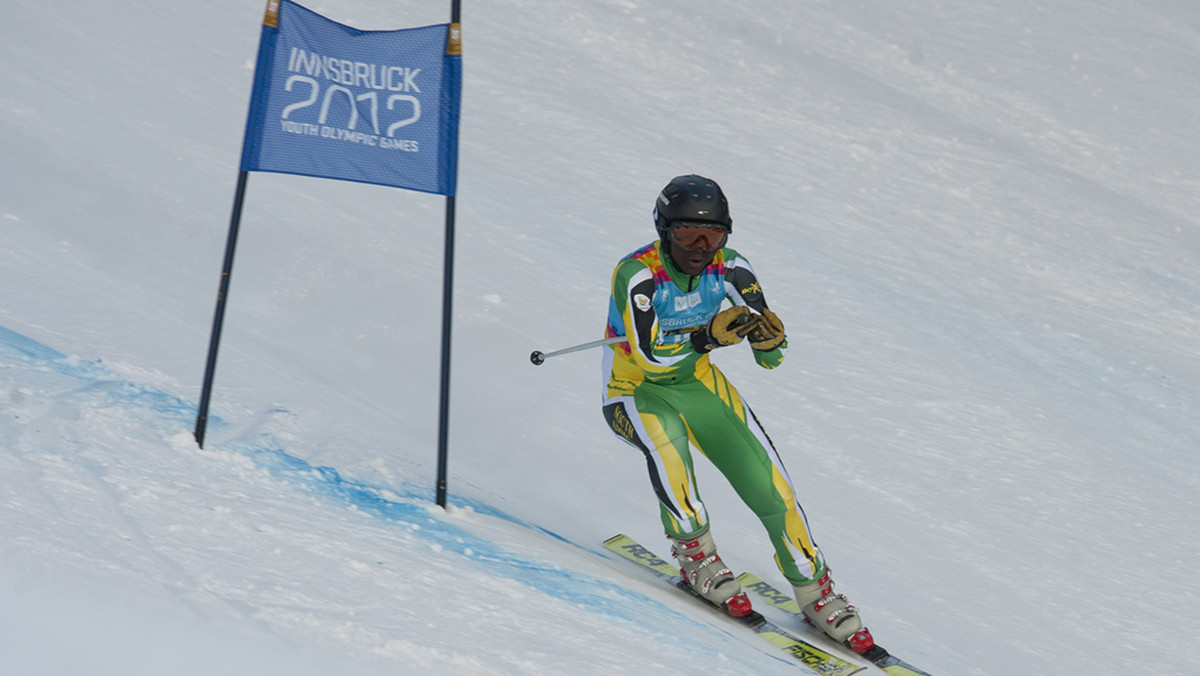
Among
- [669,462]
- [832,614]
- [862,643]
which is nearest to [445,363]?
[669,462]

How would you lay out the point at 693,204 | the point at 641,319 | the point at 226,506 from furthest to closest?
the point at 641,319 → the point at 693,204 → the point at 226,506

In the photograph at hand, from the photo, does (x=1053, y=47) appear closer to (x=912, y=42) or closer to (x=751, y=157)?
(x=912, y=42)

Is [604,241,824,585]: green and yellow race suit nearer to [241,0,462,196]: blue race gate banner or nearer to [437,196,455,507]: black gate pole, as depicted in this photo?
[437,196,455,507]: black gate pole

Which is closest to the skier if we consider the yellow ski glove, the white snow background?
the yellow ski glove

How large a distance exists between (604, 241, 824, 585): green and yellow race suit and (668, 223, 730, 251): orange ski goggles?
143 mm

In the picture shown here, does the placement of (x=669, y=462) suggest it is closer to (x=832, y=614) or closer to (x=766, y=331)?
(x=766, y=331)

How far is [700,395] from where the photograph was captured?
421 cm

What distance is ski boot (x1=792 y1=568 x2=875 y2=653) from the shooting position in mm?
4043

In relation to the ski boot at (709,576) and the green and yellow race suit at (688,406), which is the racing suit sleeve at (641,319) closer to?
the green and yellow race suit at (688,406)

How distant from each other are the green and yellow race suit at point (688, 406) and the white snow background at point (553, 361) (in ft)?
1.21

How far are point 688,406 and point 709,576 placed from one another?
0.59 meters

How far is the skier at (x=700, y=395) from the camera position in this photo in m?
3.99

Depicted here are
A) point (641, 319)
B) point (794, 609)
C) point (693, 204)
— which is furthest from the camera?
point (794, 609)

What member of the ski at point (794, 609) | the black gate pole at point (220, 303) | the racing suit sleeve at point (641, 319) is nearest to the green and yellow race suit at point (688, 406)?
the racing suit sleeve at point (641, 319)
